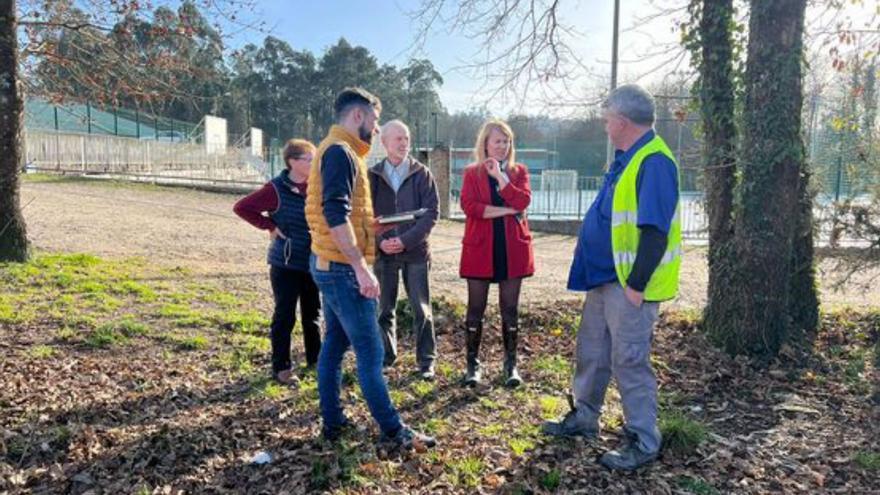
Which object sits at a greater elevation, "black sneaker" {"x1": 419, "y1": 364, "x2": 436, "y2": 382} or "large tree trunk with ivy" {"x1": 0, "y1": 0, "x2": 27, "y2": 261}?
"large tree trunk with ivy" {"x1": 0, "y1": 0, "x2": 27, "y2": 261}

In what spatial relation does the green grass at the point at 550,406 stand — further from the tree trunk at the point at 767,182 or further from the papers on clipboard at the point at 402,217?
the tree trunk at the point at 767,182

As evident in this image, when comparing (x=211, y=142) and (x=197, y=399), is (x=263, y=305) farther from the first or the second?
(x=211, y=142)

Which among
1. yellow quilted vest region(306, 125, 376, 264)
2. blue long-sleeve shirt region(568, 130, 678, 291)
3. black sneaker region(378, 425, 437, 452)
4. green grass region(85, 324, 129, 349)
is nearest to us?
blue long-sleeve shirt region(568, 130, 678, 291)

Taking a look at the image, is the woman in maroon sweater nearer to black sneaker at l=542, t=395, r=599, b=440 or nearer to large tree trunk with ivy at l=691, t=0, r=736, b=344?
black sneaker at l=542, t=395, r=599, b=440

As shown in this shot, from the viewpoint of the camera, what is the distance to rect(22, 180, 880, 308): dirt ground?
916 cm

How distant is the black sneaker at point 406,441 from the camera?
361cm

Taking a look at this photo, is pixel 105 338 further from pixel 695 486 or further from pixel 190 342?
pixel 695 486

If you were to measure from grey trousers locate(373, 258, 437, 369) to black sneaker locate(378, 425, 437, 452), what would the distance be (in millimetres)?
1330

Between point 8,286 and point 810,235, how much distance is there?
26.8 ft

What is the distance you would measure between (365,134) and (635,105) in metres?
1.37

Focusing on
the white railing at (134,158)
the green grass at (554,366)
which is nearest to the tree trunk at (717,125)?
the green grass at (554,366)

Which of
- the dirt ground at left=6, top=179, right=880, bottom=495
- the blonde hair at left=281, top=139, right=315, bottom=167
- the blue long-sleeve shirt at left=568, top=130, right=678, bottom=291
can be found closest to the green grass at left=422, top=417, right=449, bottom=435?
the dirt ground at left=6, top=179, right=880, bottom=495

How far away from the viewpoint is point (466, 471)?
3.41 m

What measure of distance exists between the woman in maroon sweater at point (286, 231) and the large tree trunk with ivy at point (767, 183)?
11.2ft
